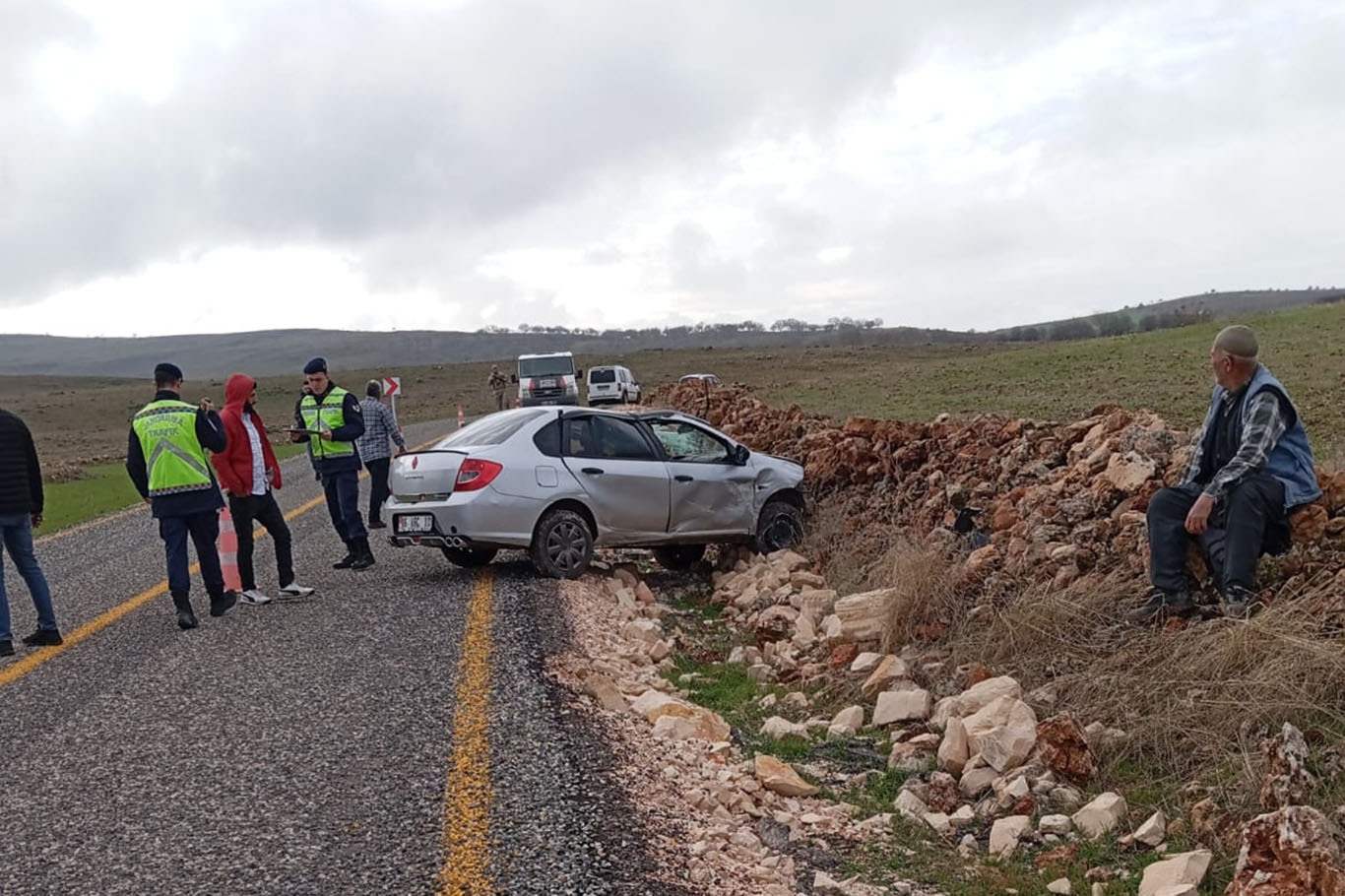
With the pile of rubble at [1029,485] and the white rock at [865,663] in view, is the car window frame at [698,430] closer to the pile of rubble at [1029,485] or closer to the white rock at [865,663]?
the pile of rubble at [1029,485]

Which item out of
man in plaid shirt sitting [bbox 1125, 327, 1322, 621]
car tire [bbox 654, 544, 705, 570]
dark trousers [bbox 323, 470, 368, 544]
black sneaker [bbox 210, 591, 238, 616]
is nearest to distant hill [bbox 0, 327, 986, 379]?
car tire [bbox 654, 544, 705, 570]

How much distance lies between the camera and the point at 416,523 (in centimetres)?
936

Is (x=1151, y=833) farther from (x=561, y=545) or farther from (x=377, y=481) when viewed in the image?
(x=377, y=481)

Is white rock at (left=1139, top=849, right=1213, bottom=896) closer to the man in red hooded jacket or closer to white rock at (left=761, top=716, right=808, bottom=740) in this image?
white rock at (left=761, top=716, right=808, bottom=740)

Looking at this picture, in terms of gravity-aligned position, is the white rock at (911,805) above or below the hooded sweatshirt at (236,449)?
below

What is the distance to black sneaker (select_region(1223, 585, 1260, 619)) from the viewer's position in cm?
589

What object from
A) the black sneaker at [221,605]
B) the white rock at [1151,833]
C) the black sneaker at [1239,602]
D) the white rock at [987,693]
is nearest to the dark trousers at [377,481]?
the black sneaker at [221,605]

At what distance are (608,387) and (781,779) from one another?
3713cm

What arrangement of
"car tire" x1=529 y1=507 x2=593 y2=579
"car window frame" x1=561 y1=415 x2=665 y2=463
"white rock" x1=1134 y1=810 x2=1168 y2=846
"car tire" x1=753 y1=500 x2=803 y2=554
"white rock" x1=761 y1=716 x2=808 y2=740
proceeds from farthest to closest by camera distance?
"car tire" x1=753 y1=500 x2=803 y2=554, "car window frame" x1=561 y1=415 x2=665 y2=463, "car tire" x1=529 y1=507 x2=593 y2=579, "white rock" x1=761 y1=716 x2=808 y2=740, "white rock" x1=1134 y1=810 x2=1168 y2=846

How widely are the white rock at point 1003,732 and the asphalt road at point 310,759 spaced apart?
1850 millimetres

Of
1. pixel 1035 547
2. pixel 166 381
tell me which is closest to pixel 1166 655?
pixel 1035 547

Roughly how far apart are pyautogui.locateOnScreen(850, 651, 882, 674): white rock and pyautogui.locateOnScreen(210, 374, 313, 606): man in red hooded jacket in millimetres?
4634

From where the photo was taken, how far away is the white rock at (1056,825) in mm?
4766

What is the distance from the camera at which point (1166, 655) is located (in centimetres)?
598
